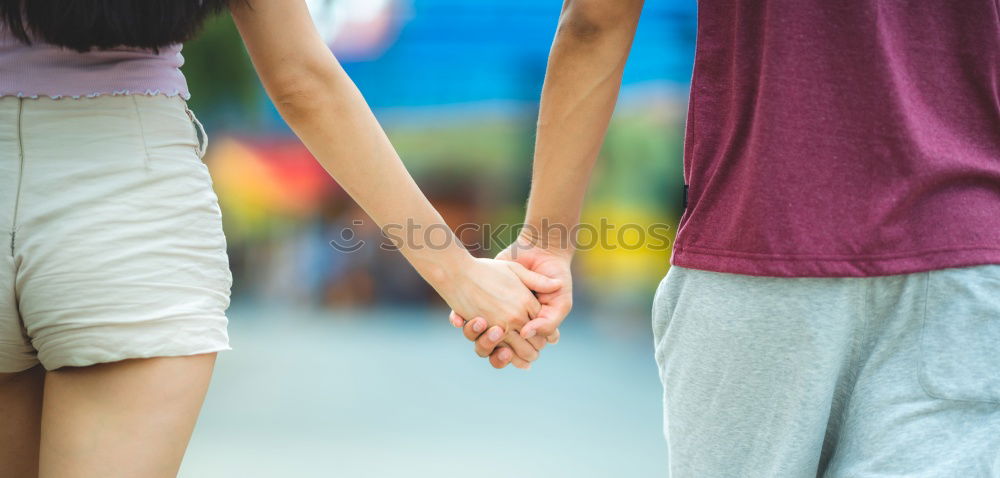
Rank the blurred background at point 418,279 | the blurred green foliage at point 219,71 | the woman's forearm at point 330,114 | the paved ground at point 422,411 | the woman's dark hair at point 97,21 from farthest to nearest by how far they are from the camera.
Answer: the blurred green foliage at point 219,71
the blurred background at point 418,279
the paved ground at point 422,411
the woman's forearm at point 330,114
the woman's dark hair at point 97,21

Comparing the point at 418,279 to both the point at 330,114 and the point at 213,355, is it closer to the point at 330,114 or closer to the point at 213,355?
the point at 330,114

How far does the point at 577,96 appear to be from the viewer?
6.21 feet

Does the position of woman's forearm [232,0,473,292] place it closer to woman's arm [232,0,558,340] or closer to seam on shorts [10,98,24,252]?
woman's arm [232,0,558,340]

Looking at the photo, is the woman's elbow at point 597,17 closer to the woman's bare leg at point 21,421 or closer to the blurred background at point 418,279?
the woman's bare leg at point 21,421

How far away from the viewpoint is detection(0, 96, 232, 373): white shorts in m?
1.20

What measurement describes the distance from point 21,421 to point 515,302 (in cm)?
110

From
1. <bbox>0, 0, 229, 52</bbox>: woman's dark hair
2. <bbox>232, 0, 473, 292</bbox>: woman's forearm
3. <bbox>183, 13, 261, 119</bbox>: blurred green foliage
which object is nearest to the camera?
<bbox>0, 0, 229, 52</bbox>: woman's dark hair

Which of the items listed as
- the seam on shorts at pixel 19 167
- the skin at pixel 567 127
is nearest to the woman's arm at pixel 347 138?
the skin at pixel 567 127

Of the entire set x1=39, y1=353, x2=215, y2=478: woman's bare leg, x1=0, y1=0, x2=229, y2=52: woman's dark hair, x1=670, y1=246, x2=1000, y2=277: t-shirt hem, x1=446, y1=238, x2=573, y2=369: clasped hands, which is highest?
x1=0, y1=0, x2=229, y2=52: woman's dark hair

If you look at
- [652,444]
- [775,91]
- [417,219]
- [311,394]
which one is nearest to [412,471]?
[652,444]

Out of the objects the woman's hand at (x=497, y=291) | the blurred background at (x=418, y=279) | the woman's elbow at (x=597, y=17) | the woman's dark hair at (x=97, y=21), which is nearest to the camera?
the woman's dark hair at (x=97, y=21)

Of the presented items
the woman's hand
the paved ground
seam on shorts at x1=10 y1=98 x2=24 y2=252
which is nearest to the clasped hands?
the woman's hand

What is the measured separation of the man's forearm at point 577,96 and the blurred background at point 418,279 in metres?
1.87

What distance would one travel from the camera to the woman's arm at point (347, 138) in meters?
1.57
